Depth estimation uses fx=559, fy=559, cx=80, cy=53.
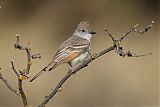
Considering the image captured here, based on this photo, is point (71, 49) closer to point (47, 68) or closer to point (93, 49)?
point (47, 68)

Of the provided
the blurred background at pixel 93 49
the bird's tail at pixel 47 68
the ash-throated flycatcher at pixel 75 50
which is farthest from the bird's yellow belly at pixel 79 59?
the blurred background at pixel 93 49

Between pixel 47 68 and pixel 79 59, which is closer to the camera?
pixel 47 68

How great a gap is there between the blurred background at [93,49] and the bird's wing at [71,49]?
3607 millimetres

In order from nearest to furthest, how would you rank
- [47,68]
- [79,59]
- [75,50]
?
[47,68] → [79,59] → [75,50]

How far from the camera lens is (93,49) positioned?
28.6ft

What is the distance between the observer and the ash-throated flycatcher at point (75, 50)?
3.88 m

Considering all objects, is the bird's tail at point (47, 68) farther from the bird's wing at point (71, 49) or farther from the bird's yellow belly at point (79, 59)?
the bird's yellow belly at point (79, 59)

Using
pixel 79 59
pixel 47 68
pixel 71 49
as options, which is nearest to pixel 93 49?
pixel 71 49

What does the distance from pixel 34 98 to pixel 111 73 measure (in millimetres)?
1290

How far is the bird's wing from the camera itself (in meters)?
3.91

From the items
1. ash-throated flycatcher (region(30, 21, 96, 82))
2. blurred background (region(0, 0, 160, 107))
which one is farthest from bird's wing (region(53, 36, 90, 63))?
blurred background (region(0, 0, 160, 107))

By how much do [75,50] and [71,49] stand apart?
0.04 metres

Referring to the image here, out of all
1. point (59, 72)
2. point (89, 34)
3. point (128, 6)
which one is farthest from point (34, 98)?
point (89, 34)

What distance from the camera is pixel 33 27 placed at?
30.2 feet
